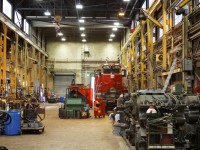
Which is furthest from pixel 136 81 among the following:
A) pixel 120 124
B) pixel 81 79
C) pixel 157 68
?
pixel 81 79

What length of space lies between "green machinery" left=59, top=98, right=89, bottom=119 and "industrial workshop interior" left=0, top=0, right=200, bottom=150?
0.18 ft

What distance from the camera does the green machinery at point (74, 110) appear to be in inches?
674

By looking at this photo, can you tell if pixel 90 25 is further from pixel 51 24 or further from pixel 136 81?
Answer: pixel 136 81

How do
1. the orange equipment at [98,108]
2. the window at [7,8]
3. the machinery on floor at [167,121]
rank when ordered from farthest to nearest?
the window at [7,8] < the orange equipment at [98,108] < the machinery on floor at [167,121]

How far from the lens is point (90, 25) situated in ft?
103

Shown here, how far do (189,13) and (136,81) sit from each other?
11.3m

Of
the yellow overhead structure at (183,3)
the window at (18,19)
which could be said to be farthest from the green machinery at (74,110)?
the window at (18,19)

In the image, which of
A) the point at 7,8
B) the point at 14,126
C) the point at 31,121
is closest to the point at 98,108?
the point at 31,121

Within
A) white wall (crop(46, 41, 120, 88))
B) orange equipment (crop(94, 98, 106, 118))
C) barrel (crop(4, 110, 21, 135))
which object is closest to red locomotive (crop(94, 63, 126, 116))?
orange equipment (crop(94, 98, 106, 118))

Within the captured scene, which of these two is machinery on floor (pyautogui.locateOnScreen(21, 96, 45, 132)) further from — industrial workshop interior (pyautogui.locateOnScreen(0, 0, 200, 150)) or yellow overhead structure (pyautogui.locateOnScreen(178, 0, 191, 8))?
yellow overhead structure (pyautogui.locateOnScreen(178, 0, 191, 8))

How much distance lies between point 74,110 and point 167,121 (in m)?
10.4

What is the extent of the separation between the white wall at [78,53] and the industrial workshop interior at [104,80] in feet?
0.41

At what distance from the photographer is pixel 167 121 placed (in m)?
7.29

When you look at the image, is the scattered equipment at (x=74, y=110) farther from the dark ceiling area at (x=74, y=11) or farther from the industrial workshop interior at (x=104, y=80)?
the dark ceiling area at (x=74, y=11)
